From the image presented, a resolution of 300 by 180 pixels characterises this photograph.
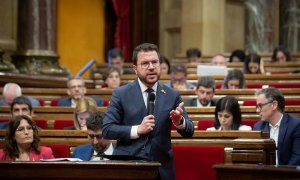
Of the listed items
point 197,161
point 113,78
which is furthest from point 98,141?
point 113,78

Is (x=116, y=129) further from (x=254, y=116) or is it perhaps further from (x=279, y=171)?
(x=254, y=116)

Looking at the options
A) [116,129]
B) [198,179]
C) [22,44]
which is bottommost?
[198,179]

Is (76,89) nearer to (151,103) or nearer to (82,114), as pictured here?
(82,114)

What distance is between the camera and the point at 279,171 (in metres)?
3.85

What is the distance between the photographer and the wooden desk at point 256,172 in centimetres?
382

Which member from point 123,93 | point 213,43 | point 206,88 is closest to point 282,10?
point 213,43

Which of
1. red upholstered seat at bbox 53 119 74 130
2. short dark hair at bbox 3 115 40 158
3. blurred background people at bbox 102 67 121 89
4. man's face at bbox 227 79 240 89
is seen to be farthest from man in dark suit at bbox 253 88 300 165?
blurred background people at bbox 102 67 121 89

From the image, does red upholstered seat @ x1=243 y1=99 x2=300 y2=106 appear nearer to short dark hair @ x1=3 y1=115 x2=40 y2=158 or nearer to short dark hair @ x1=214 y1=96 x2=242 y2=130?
short dark hair @ x1=214 y1=96 x2=242 y2=130

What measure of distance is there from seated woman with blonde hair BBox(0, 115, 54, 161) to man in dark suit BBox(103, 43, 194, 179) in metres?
1.32

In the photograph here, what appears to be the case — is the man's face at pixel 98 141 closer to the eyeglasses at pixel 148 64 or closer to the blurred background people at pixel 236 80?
the eyeglasses at pixel 148 64

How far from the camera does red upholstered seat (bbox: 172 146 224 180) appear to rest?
5.36 m

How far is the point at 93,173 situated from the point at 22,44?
280 inches

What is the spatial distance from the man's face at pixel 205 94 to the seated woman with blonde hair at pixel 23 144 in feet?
8.00

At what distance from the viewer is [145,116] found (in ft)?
14.1
